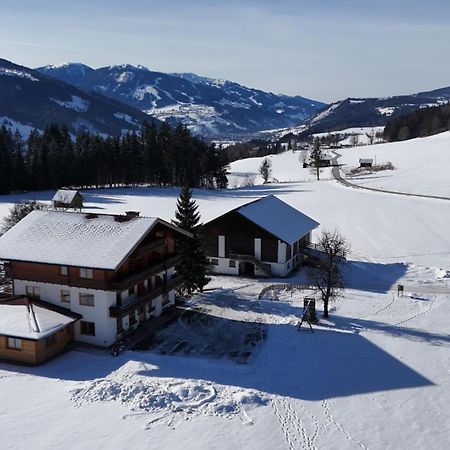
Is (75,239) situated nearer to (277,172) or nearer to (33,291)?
(33,291)

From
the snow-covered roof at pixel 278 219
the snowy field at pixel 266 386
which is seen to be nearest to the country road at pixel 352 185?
the snow-covered roof at pixel 278 219

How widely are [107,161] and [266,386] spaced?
85595 mm

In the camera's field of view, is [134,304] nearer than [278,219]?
Yes

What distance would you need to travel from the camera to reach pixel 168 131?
381ft

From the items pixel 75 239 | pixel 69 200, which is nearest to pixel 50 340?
pixel 75 239

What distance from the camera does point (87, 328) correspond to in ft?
108

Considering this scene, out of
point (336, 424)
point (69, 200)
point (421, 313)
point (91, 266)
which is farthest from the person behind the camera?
point (69, 200)

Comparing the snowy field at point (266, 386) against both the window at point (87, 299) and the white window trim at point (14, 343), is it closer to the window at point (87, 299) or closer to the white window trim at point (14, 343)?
the white window trim at point (14, 343)

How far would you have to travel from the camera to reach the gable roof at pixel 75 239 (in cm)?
3216

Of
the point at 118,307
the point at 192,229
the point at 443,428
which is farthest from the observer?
the point at 192,229

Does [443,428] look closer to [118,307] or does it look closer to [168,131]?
[118,307]

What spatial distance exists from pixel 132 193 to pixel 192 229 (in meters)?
55.9

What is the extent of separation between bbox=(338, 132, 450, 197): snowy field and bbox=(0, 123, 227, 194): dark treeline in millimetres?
35823

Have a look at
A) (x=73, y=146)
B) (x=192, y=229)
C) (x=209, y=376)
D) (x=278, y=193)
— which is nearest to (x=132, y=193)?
(x=73, y=146)
